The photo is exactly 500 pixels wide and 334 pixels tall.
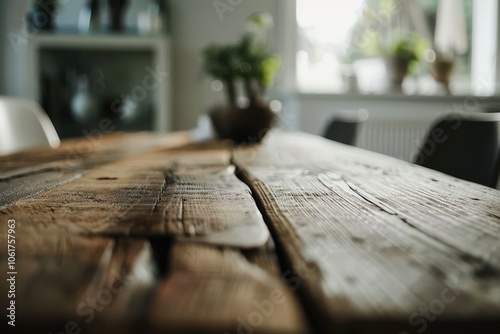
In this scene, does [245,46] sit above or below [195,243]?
above

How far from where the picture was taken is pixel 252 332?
0.28 m

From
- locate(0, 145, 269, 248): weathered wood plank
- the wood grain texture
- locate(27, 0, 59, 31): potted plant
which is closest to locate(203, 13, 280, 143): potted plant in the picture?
locate(0, 145, 269, 248): weathered wood plank

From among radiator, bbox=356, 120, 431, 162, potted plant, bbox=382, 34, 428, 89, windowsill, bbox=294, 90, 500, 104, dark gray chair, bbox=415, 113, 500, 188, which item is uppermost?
potted plant, bbox=382, 34, 428, 89

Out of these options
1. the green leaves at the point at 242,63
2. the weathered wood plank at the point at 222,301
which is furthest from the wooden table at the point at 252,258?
the green leaves at the point at 242,63

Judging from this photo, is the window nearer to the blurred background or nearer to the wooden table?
the blurred background

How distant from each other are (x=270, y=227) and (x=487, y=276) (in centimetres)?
21

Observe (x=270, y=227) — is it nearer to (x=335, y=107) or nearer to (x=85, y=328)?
(x=85, y=328)

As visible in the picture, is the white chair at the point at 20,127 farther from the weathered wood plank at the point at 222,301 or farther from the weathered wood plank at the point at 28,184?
the weathered wood plank at the point at 222,301

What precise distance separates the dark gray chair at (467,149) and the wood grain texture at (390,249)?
0.40 m

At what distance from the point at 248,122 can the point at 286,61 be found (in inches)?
80.8

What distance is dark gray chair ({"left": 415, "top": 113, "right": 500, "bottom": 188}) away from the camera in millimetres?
1195

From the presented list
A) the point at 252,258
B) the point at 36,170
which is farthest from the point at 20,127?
the point at 252,258

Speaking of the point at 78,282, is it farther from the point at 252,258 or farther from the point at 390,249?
the point at 390,249

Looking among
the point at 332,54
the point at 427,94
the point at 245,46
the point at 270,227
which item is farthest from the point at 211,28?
the point at 270,227
